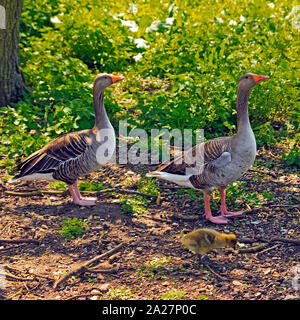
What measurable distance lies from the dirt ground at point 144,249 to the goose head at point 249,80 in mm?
1490

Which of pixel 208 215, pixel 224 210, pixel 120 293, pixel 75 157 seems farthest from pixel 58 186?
pixel 120 293

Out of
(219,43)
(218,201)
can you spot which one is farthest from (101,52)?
(218,201)

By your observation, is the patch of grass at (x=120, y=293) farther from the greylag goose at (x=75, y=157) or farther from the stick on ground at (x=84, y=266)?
the greylag goose at (x=75, y=157)

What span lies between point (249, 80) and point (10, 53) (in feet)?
14.7

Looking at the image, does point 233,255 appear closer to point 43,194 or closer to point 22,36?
point 43,194

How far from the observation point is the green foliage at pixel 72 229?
5.41 meters

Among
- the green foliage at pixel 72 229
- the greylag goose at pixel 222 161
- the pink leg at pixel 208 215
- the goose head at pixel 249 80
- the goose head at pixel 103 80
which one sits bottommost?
the green foliage at pixel 72 229

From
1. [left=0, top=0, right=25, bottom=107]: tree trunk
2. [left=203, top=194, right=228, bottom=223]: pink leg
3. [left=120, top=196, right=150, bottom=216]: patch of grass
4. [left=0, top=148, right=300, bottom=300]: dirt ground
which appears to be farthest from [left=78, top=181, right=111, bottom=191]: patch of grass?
[left=0, top=0, right=25, bottom=107]: tree trunk

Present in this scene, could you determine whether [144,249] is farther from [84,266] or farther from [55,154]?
→ [55,154]

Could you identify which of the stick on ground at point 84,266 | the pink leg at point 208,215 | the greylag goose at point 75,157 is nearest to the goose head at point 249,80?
the pink leg at point 208,215

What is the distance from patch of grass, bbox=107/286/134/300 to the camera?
4426 millimetres

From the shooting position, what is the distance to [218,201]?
6.03 m

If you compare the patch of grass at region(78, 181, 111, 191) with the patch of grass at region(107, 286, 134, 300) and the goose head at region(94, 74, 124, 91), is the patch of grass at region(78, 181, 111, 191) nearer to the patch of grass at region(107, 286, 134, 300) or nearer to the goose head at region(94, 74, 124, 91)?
the goose head at region(94, 74, 124, 91)

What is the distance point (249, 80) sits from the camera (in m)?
Result: 5.48
